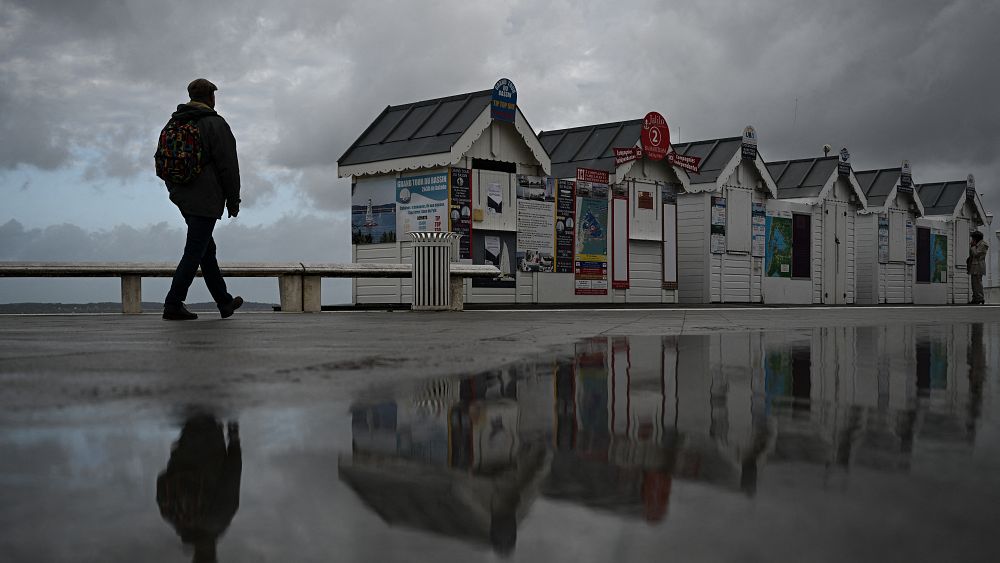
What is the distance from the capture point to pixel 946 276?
4316cm

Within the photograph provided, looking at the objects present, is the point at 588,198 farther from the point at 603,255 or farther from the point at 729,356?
the point at 729,356

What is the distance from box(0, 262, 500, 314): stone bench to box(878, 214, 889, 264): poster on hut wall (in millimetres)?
26630

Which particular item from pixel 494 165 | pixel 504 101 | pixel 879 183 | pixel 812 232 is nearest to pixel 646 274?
pixel 494 165

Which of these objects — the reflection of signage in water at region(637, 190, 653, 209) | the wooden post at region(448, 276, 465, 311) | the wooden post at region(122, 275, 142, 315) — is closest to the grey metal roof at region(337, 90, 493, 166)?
the wooden post at region(448, 276, 465, 311)

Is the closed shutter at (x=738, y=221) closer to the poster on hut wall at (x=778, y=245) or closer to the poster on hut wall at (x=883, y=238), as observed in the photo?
the poster on hut wall at (x=778, y=245)

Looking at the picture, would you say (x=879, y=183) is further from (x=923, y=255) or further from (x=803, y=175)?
(x=803, y=175)

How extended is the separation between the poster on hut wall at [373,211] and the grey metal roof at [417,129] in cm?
66

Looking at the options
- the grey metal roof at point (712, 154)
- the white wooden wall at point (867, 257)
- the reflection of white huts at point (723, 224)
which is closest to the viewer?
the grey metal roof at point (712, 154)

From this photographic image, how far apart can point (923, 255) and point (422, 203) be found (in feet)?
93.1

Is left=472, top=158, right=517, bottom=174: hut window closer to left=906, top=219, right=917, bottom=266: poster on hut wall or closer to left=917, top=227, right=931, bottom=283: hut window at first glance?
left=906, top=219, right=917, bottom=266: poster on hut wall

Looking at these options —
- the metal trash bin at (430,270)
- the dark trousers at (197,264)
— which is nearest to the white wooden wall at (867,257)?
the metal trash bin at (430,270)

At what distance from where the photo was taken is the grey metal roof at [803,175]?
115 feet

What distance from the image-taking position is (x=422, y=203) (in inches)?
899

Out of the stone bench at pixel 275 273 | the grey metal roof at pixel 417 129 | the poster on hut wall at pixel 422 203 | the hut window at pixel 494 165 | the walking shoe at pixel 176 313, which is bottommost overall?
the walking shoe at pixel 176 313
